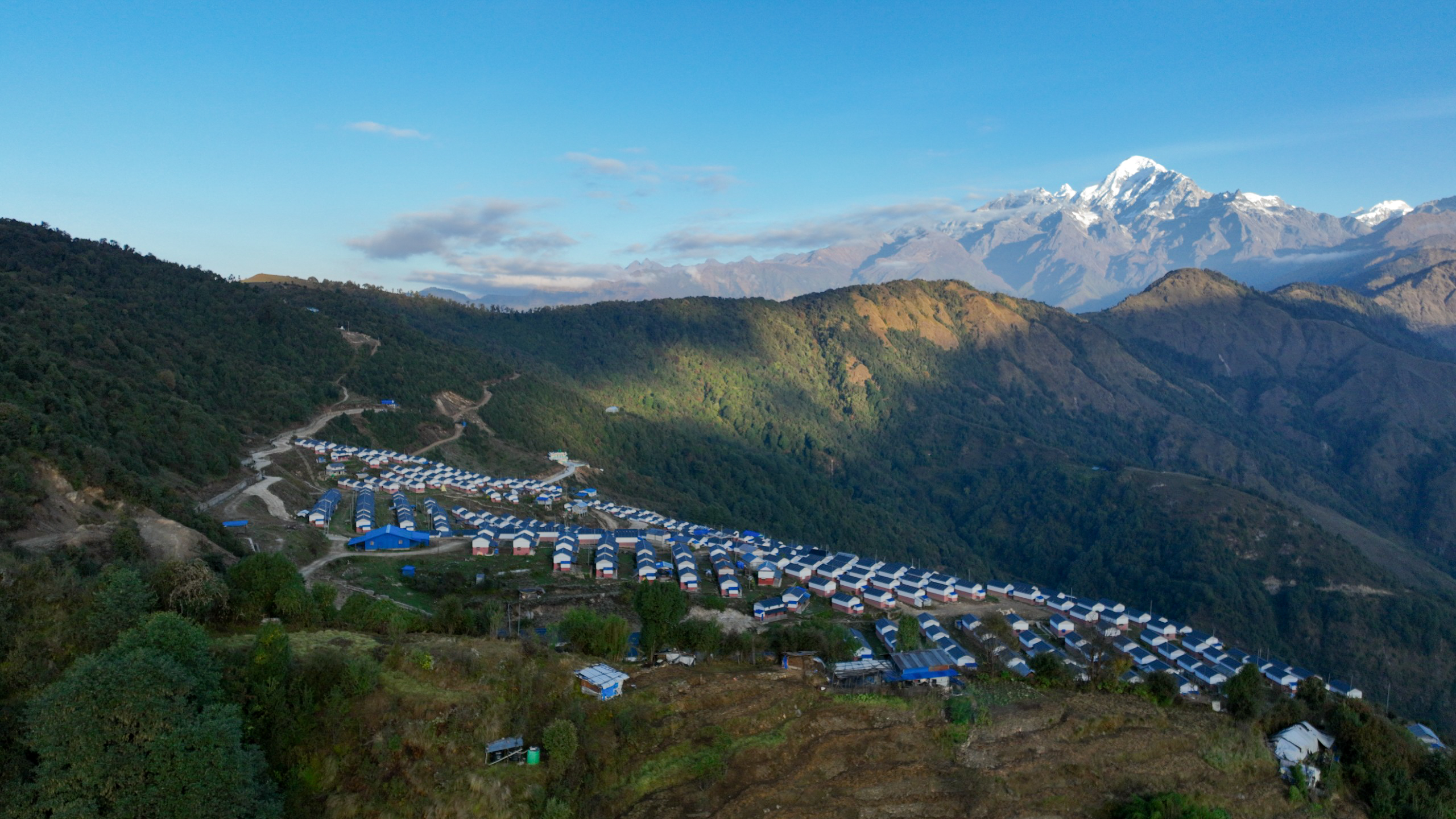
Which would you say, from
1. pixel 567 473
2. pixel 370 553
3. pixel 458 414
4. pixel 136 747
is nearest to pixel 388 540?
pixel 370 553

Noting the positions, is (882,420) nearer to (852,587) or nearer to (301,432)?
(852,587)

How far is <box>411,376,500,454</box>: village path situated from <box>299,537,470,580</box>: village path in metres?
32.9

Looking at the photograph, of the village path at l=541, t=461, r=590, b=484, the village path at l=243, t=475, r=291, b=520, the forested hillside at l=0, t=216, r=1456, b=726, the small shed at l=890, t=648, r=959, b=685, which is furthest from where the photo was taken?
the village path at l=541, t=461, r=590, b=484

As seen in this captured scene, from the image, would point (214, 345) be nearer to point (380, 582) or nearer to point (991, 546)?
point (380, 582)

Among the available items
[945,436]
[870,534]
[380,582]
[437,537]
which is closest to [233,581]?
[380,582]

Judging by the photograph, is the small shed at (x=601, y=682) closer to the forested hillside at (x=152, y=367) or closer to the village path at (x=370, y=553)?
the village path at (x=370, y=553)

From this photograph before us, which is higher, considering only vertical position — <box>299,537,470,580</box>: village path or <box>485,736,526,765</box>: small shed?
<box>485,736,526,765</box>: small shed

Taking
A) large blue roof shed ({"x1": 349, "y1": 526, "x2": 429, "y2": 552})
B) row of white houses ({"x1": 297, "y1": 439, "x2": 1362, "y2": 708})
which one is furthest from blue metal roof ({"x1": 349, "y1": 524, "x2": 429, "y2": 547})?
row of white houses ({"x1": 297, "y1": 439, "x2": 1362, "y2": 708})

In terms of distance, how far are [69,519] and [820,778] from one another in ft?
97.4

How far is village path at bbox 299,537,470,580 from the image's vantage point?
3797cm

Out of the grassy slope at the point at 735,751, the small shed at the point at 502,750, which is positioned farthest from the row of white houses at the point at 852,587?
the small shed at the point at 502,750

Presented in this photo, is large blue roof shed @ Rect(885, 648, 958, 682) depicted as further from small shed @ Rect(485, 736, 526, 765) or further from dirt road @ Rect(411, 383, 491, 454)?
dirt road @ Rect(411, 383, 491, 454)

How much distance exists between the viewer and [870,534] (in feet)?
346

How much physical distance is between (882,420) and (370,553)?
132541 mm
